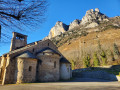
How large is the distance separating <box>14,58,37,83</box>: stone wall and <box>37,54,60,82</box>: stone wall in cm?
150

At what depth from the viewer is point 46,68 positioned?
17297 mm

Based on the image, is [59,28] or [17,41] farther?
[59,28]

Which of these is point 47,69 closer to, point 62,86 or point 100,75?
point 62,86

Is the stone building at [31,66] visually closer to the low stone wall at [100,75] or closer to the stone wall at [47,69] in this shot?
the stone wall at [47,69]

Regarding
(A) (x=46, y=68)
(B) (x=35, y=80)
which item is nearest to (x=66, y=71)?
(A) (x=46, y=68)

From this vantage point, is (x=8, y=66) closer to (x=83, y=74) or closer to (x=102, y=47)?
(x=83, y=74)

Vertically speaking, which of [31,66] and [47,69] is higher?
[31,66]

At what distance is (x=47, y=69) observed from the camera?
682 inches

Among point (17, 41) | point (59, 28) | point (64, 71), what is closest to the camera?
point (64, 71)

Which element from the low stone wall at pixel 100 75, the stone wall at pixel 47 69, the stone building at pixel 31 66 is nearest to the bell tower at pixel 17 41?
the stone building at pixel 31 66

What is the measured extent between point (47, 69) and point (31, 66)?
9.51ft

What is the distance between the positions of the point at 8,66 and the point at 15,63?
41.7 inches

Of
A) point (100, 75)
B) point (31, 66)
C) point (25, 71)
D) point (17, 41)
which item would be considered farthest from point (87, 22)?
point (25, 71)

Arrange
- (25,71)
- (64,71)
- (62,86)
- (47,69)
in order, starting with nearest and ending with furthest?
(62,86)
(25,71)
(47,69)
(64,71)
